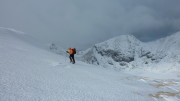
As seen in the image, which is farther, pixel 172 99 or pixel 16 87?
pixel 172 99

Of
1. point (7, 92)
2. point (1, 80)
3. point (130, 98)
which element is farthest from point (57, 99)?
point (130, 98)

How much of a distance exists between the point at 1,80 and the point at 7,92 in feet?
4.31

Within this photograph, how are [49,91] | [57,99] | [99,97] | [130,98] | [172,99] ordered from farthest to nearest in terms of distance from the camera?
[172,99]
[130,98]
[99,97]
[49,91]
[57,99]

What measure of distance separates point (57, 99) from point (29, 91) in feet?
4.06

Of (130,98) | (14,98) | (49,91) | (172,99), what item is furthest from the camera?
(172,99)

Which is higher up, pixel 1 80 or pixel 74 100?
pixel 1 80

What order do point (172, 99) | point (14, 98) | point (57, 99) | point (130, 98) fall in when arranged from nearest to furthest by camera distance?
point (14, 98) < point (57, 99) < point (130, 98) < point (172, 99)

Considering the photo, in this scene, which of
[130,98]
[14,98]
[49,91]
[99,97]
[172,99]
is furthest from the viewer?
[172,99]

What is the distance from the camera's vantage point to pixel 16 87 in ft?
17.7

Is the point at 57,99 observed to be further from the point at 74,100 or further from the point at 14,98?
the point at 14,98

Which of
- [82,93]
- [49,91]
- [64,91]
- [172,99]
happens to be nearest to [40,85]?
[49,91]

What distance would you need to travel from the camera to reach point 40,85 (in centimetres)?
621

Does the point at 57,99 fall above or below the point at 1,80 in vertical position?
below

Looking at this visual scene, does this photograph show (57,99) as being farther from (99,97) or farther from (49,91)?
(99,97)
